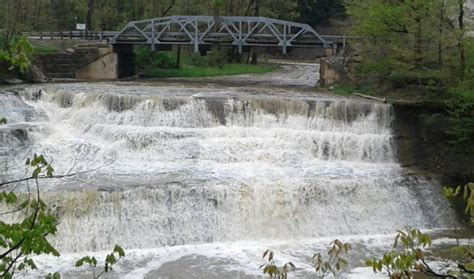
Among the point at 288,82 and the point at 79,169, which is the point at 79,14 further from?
the point at 79,169

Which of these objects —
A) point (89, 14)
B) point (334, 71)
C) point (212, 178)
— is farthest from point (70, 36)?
point (212, 178)

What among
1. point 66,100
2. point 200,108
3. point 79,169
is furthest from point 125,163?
point 66,100

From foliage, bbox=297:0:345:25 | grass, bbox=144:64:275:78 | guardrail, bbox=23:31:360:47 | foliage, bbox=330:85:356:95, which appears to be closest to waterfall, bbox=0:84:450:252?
foliage, bbox=330:85:356:95

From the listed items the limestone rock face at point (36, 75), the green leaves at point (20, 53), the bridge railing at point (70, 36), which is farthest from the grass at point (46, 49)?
the green leaves at point (20, 53)

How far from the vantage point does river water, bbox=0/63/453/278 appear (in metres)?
13.8

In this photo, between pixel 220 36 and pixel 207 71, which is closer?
pixel 220 36

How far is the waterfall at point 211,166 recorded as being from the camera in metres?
14.3

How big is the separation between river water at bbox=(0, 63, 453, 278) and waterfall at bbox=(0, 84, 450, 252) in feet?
Result: 0.10

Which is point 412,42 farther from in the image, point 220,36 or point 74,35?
point 74,35

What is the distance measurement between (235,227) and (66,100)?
27.4 ft

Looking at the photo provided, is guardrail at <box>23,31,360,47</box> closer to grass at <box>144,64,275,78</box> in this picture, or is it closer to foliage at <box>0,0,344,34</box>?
foliage at <box>0,0,344,34</box>

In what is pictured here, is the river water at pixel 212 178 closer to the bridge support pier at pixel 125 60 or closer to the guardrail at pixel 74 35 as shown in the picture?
the bridge support pier at pixel 125 60

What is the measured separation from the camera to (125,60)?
29812 millimetres

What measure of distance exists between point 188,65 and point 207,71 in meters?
2.33
